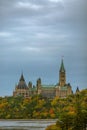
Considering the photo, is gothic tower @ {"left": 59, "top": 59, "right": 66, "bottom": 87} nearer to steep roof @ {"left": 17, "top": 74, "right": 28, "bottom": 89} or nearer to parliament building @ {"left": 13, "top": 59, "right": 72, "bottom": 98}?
parliament building @ {"left": 13, "top": 59, "right": 72, "bottom": 98}

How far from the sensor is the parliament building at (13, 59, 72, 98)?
2148 inches

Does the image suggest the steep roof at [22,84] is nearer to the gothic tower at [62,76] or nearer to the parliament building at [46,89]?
the parliament building at [46,89]

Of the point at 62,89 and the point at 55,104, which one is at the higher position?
the point at 62,89

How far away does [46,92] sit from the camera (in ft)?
180

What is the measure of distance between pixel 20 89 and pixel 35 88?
214cm

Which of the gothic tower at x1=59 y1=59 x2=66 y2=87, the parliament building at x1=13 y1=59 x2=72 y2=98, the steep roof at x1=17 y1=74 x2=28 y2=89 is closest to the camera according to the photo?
the parliament building at x1=13 y1=59 x2=72 y2=98

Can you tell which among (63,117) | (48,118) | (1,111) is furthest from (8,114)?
(63,117)

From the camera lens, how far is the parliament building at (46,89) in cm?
5456

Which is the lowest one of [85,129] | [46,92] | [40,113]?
[85,129]

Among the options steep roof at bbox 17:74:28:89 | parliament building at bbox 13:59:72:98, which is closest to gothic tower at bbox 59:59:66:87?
parliament building at bbox 13:59:72:98

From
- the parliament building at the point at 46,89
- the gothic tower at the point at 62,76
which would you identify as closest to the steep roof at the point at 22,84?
the parliament building at the point at 46,89

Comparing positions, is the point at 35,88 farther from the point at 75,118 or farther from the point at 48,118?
the point at 75,118

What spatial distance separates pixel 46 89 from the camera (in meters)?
55.8

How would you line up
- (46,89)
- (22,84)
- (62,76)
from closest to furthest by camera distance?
(46,89)
(62,76)
(22,84)
